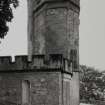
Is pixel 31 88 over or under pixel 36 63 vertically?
under

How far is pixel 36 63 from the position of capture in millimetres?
14523

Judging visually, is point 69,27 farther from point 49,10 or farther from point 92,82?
point 92,82

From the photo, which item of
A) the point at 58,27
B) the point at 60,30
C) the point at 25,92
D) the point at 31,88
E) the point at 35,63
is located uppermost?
the point at 58,27

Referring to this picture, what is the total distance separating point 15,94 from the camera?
48.1ft

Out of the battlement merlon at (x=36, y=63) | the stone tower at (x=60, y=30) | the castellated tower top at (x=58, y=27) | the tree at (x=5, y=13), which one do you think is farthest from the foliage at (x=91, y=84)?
the battlement merlon at (x=36, y=63)

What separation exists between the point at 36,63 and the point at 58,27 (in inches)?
232

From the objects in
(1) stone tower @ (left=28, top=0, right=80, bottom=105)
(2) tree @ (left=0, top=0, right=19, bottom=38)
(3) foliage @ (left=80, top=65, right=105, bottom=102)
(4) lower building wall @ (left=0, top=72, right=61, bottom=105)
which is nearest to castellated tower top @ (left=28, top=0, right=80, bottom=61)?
(1) stone tower @ (left=28, top=0, right=80, bottom=105)

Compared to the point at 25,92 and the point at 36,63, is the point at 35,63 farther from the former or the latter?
the point at 25,92

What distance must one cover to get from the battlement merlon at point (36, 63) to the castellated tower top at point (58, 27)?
4755 millimetres

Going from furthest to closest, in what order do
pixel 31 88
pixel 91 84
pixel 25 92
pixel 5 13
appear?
pixel 91 84
pixel 5 13
pixel 25 92
pixel 31 88

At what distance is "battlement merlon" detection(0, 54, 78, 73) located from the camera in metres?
14.4

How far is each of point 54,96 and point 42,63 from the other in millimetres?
1534

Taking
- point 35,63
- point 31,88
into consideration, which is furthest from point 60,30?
point 31,88

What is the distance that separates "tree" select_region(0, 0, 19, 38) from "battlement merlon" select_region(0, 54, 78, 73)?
8.96ft
